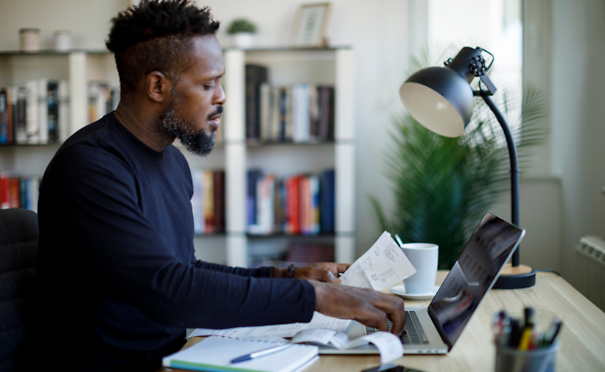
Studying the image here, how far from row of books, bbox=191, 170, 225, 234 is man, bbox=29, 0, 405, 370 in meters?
1.42

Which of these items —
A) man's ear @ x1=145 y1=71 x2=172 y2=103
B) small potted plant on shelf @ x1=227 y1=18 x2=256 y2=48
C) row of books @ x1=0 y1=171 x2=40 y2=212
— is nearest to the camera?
man's ear @ x1=145 y1=71 x2=172 y2=103

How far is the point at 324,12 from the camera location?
8.87 ft

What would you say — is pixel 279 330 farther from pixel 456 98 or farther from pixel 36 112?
pixel 36 112

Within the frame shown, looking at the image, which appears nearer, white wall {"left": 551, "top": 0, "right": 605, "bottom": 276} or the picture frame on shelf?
white wall {"left": 551, "top": 0, "right": 605, "bottom": 276}

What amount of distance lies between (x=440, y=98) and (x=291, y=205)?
4.88ft

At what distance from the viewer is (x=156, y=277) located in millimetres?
843

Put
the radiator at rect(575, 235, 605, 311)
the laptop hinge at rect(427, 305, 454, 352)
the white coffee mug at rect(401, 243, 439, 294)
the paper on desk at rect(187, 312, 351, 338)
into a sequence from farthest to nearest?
the radiator at rect(575, 235, 605, 311), the white coffee mug at rect(401, 243, 439, 294), the paper on desk at rect(187, 312, 351, 338), the laptop hinge at rect(427, 305, 454, 352)

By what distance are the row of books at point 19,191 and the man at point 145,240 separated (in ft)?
6.18

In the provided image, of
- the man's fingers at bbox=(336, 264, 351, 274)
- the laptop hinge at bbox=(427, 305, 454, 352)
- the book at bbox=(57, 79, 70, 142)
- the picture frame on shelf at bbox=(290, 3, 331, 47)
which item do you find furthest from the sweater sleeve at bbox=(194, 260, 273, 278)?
the book at bbox=(57, 79, 70, 142)

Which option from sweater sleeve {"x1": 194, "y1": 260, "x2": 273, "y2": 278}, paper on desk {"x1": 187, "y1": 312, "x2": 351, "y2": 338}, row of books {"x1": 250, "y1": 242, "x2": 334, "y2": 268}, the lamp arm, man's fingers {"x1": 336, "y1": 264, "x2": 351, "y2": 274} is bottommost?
row of books {"x1": 250, "y1": 242, "x2": 334, "y2": 268}

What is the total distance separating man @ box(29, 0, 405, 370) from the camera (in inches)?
33.9

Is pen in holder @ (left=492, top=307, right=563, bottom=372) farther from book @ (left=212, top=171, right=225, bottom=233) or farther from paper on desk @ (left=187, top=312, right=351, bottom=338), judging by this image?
book @ (left=212, top=171, right=225, bottom=233)

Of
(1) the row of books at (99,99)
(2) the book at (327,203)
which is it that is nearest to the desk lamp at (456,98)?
(2) the book at (327,203)

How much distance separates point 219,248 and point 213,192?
1.39 ft
